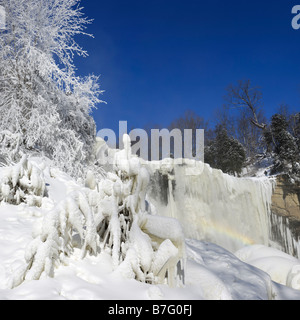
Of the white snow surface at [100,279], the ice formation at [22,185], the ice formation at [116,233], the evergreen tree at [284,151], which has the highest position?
the evergreen tree at [284,151]

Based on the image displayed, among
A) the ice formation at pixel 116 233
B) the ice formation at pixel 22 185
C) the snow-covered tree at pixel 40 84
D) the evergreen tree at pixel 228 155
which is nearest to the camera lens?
the ice formation at pixel 116 233

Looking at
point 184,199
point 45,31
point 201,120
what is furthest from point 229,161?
point 45,31

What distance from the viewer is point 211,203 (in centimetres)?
1566

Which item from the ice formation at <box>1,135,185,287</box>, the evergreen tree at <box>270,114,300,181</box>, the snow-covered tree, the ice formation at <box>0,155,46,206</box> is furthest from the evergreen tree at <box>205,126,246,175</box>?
the ice formation at <box>1,135,185,287</box>

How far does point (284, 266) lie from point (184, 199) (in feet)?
24.6

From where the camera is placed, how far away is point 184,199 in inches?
613

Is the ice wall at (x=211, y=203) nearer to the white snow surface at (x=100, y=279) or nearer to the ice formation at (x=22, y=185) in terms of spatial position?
the white snow surface at (x=100, y=279)

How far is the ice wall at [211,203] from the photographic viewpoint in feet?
50.1

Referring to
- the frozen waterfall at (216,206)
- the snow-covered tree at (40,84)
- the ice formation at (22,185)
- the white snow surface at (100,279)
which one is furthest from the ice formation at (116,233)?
the frozen waterfall at (216,206)

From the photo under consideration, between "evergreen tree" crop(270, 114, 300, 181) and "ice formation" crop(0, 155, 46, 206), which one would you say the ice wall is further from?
"ice formation" crop(0, 155, 46, 206)

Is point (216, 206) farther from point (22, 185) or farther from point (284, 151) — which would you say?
point (22, 185)

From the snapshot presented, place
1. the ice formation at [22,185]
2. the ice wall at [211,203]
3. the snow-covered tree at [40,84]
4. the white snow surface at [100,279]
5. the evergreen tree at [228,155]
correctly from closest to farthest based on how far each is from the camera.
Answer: the white snow surface at [100,279] < the ice formation at [22,185] < the snow-covered tree at [40,84] < the ice wall at [211,203] < the evergreen tree at [228,155]

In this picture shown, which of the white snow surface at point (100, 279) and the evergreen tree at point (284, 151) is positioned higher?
the evergreen tree at point (284, 151)

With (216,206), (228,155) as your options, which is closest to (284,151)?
(228,155)
